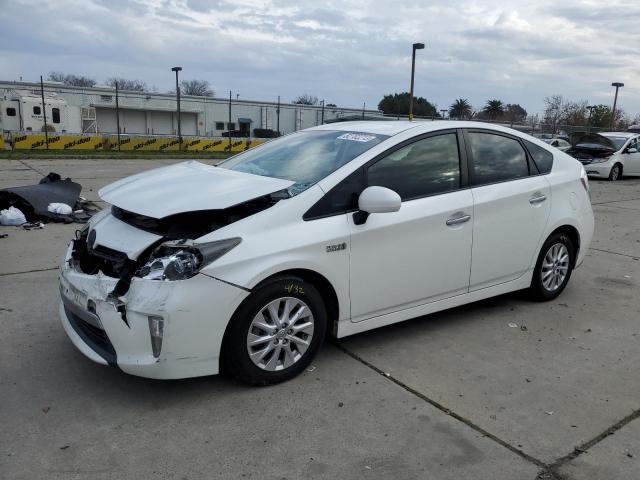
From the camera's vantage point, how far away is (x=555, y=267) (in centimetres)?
511

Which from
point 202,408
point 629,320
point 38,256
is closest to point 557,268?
point 629,320

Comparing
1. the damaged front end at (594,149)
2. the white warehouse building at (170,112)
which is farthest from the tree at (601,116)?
the damaged front end at (594,149)

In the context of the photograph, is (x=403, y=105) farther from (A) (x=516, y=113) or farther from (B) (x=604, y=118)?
(B) (x=604, y=118)

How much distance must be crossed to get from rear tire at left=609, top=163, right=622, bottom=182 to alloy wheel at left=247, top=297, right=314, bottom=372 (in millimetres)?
17674

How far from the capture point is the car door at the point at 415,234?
374cm

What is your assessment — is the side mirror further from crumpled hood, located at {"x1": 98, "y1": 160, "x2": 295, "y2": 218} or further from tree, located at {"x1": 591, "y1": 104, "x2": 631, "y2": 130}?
tree, located at {"x1": 591, "y1": 104, "x2": 631, "y2": 130}

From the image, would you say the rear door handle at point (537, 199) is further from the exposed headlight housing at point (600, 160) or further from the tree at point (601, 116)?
the tree at point (601, 116)

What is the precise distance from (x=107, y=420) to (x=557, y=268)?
13.3 feet

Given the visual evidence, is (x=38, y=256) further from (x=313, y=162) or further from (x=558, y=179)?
(x=558, y=179)

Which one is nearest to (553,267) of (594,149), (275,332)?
(275,332)

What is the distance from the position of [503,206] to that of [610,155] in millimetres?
15923

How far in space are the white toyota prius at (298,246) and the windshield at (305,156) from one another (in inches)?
0.7

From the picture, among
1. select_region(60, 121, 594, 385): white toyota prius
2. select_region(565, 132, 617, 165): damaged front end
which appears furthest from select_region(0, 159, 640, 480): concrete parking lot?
select_region(565, 132, 617, 165): damaged front end

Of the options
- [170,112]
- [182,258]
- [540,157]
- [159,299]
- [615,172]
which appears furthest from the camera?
[170,112]
